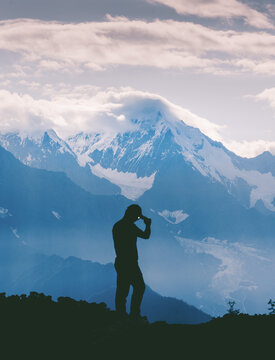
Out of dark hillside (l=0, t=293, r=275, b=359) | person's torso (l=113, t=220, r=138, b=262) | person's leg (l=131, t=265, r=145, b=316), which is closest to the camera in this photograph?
dark hillside (l=0, t=293, r=275, b=359)

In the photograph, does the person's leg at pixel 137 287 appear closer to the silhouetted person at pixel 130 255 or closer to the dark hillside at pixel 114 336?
the silhouetted person at pixel 130 255

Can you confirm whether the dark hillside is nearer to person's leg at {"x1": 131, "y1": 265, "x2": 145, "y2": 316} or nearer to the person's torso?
person's leg at {"x1": 131, "y1": 265, "x2": 145, "y2": 316}

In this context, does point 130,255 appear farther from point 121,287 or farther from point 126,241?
point 121,287

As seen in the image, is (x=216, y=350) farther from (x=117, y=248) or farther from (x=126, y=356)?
(x=117, y=248)

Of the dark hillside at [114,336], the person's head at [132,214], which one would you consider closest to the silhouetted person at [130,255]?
the person's head at [132,214]

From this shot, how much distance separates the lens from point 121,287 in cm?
1548

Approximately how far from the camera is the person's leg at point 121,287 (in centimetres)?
1528

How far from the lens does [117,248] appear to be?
15.6 metres

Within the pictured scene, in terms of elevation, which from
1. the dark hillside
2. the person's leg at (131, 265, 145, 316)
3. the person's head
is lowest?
the dark hillside

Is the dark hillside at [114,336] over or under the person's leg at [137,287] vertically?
under

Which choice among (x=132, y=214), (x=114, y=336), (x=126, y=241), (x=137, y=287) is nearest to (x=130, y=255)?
(x=126, y=241)

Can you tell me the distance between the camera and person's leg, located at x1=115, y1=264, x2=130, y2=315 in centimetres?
1528

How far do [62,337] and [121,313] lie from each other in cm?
233

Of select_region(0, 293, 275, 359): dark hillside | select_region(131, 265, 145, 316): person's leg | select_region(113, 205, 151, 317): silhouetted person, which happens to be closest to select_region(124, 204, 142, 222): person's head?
select_region(113, 205, 151, 317): silhouetted person
